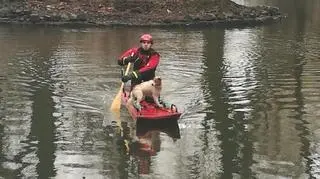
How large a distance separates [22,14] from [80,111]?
20.5 m

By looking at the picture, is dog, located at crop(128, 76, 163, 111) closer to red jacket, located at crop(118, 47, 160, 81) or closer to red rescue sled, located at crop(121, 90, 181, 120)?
red rescue sled, located at crop(121, 90, 181, 120)

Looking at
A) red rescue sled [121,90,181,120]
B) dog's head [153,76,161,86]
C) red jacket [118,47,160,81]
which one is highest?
red jacket [118,47,160,81]

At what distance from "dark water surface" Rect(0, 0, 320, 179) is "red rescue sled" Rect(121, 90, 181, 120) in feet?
0.57

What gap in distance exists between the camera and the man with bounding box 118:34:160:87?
38.9ft

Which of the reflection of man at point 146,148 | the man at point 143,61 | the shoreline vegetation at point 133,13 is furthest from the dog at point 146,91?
the shoreline vegetation at point 133,13

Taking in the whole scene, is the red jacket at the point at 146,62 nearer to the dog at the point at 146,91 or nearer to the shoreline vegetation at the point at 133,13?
the dog at the point at 146,91

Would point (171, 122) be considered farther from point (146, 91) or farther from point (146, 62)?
point (146, 62)

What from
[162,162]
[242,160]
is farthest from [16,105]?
[242,160]

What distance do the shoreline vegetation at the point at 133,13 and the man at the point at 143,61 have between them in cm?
1796

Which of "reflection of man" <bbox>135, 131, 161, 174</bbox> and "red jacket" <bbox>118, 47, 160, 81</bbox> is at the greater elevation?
"red jacket" <bbox>118, 47, 160, 81</bbox>

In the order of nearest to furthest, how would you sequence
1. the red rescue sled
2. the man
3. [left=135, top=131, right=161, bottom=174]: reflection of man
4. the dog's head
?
[left=135, top=131, right=161, bottom=174]: reflection of man, the red rescue sled, the dog's head, the man

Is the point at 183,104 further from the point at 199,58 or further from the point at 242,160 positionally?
the point at 199,58

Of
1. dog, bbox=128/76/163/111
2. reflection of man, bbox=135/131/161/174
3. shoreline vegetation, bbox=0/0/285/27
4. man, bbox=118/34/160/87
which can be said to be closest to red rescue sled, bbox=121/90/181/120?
dog, bbox=128/76/163/111

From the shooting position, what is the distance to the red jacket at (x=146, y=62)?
12.0m
